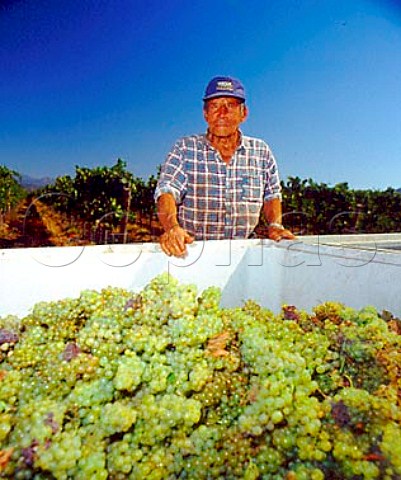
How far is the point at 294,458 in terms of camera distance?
0.96 metres

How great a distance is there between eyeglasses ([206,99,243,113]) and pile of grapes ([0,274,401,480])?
2.14 m

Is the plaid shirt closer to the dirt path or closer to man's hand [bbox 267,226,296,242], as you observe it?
man's hand [bbox 267,226,296,242]

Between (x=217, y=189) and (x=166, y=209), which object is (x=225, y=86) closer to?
(x=217, y=189)

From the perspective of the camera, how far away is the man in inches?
122

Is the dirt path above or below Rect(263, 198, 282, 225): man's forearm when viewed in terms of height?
below

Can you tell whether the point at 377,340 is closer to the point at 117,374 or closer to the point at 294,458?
the point at 294,458

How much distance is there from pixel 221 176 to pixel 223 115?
→ 0.45m

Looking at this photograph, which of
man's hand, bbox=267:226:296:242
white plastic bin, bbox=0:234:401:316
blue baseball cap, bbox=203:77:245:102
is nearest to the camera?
white plastic bin, bbox=0:234:401:316

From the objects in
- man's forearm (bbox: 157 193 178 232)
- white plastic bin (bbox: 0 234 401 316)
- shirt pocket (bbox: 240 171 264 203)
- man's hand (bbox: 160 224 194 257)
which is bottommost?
white plastic bin (bbox: 0 234 401 316)

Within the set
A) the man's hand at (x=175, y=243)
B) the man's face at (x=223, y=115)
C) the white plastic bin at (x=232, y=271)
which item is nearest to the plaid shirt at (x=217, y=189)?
the man's face at (x=223, y=115)

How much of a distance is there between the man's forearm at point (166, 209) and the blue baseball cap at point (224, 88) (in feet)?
2.81

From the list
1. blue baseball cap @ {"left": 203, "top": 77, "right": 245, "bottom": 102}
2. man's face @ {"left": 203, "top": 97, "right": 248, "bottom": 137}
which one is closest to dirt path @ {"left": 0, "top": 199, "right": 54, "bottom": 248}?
man's face @ {"left": 203, "top": 97, "right": 248, "bottom": 137}

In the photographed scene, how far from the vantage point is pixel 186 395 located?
1046 mm

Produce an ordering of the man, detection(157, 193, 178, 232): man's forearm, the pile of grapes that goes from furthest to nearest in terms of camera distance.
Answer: the man
detection(157, 193, 178, 232): man's forearm
the pile of grapes
